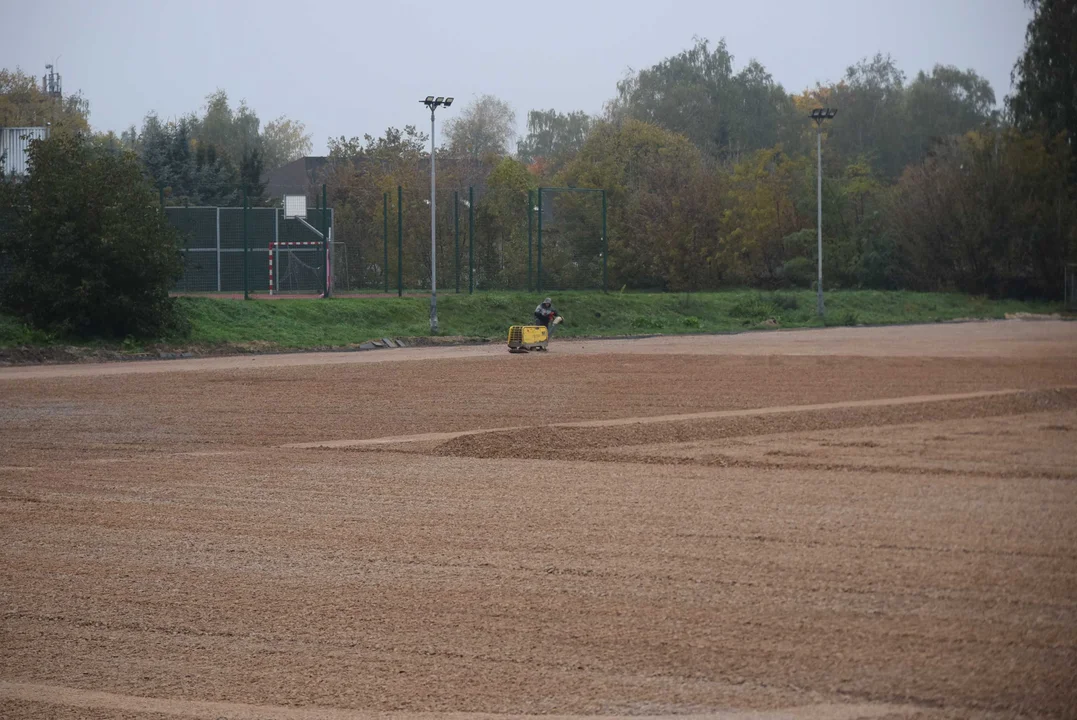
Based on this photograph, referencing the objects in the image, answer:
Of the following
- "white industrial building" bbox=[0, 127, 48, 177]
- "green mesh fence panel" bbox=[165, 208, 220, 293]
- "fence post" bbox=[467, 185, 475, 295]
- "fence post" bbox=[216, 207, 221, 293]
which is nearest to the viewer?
"green mesh fence panel" bbox=[165, 208, 220, 293]

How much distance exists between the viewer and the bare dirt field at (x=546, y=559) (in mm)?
6598

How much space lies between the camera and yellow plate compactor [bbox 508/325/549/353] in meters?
32.6

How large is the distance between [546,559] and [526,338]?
2340 cm

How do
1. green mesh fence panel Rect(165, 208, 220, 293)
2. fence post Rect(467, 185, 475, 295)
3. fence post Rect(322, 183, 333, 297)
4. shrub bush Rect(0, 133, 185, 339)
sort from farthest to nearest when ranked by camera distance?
fence post Rect(467, 185, 475, 295), green mesh fence panel Rect(165, 208, 220, 293), fence post Rect(322, 183, 333, 297), shrub bush Rect(0, 133, 185, 339)

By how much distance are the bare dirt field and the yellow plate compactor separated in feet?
41.5

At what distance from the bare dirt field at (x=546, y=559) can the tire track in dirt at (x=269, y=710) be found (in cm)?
3

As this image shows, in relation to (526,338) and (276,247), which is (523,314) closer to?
(276,247)

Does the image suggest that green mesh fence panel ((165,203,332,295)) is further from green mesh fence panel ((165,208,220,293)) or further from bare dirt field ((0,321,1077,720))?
bare dirt field ((0,321,1077,720))

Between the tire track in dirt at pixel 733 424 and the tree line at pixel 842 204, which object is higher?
the tree line at pixel 842 204

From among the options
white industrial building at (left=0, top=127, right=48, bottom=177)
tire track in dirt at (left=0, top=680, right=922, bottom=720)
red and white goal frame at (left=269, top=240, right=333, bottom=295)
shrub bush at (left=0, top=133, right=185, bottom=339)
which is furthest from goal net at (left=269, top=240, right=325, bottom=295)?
tire track in dirt at (left=0, top=680, right=922, bottom=720)

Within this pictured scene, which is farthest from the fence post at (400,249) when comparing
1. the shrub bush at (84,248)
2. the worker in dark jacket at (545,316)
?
the shrub bush at (84,248)

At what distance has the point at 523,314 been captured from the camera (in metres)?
45.1

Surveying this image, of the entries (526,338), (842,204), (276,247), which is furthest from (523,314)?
(842,204)

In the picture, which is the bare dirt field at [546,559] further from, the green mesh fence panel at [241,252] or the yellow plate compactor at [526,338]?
the green mesh fence panel at [241,252]
